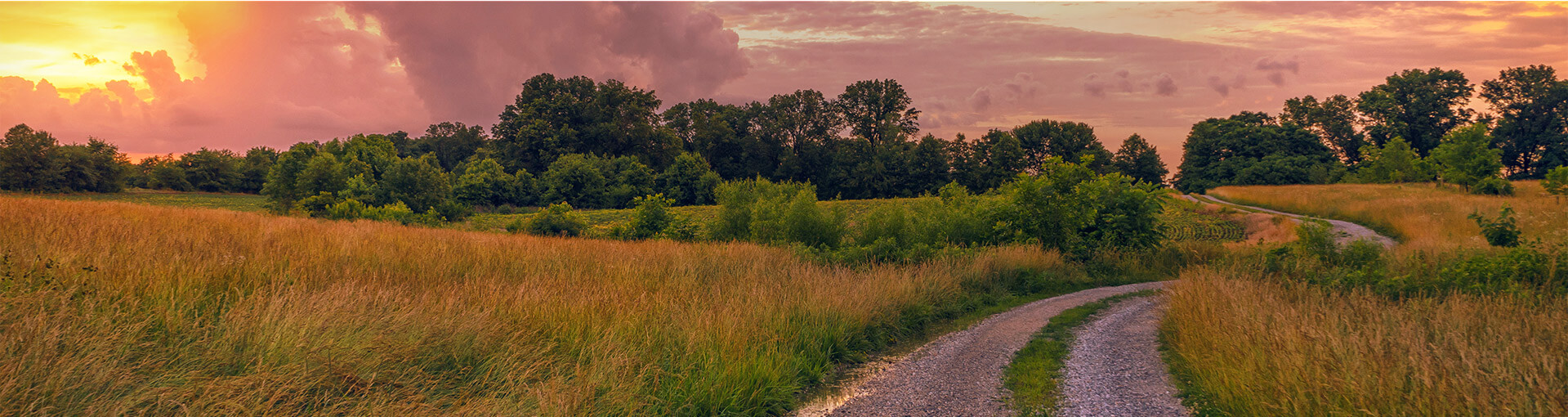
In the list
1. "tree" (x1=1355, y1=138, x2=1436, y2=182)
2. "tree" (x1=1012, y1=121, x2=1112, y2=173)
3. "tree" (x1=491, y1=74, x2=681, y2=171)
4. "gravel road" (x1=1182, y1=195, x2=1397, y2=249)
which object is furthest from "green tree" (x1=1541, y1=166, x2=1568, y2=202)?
"tree" (x1=491, y1=74, x2=681, y2=171)

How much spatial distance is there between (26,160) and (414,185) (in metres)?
31.3

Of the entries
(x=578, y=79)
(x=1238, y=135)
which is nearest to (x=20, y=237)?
(x=578, y=79)

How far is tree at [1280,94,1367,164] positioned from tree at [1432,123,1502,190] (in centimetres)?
5093

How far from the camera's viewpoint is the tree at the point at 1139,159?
292 feet

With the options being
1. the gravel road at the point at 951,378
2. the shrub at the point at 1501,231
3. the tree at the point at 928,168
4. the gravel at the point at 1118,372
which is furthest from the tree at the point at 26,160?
the shrub at the point at 1501,231

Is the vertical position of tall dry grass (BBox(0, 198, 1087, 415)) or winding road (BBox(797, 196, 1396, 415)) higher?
tall dry grass (BBox(0, 198, 1087, 415))

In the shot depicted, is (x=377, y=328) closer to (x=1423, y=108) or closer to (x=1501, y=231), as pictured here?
(x=1501, y=231)

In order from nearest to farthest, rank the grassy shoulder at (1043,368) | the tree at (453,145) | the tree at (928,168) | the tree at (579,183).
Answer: the grassy shoulder at (1043,368), the tree at (579,183), the tree at (928,168), the tree at (453,145)

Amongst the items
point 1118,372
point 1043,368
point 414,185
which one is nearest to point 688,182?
point 414,185

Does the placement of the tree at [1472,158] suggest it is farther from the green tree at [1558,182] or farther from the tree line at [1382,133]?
the tree line at [1382,133]

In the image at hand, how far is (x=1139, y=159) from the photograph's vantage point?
89.6 metres

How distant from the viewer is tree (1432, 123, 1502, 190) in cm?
4000

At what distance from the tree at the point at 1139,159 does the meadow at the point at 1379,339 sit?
81123mm

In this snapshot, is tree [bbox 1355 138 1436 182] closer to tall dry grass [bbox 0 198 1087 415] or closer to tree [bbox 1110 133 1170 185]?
tree [bbox 1110 133 1170 185]
